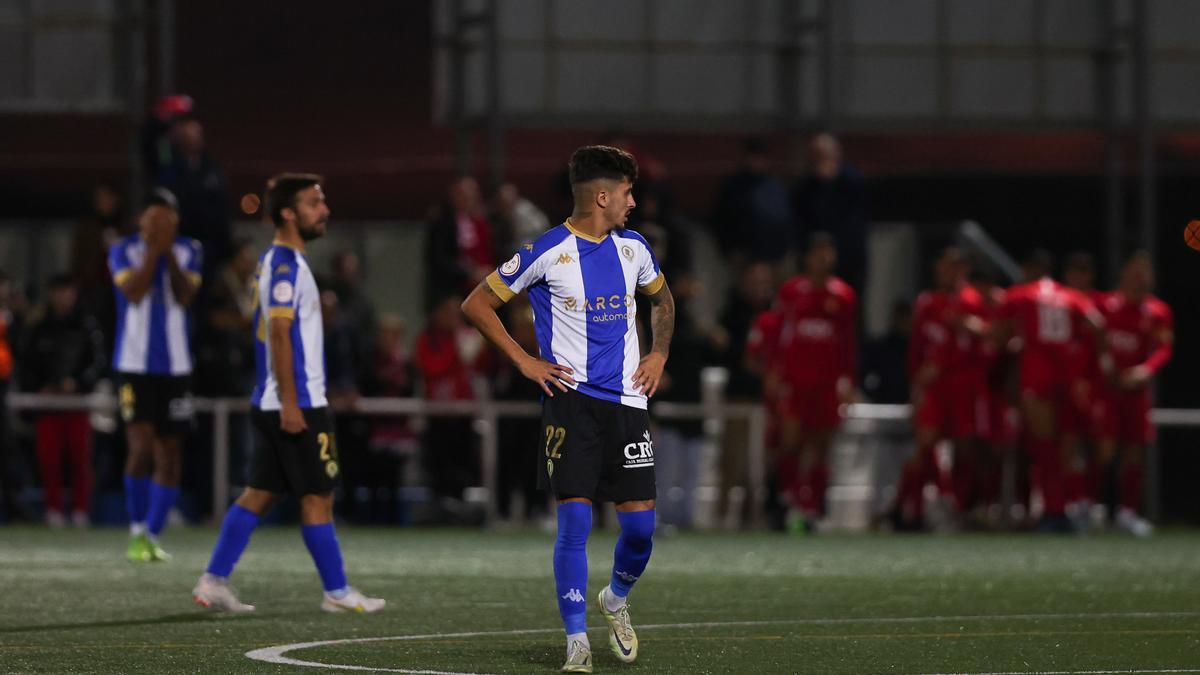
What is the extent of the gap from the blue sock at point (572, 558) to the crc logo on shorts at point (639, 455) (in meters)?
0.21

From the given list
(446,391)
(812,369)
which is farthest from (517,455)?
(812,369)

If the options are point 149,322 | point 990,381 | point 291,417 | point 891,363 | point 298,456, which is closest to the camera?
point 291,417

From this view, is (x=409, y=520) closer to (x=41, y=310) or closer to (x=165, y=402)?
(x=41, y=310)

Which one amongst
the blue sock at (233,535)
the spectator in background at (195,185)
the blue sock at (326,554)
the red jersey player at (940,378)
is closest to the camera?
the blue sock at (326,554)

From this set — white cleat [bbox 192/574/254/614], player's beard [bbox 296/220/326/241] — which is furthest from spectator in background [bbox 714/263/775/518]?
white cleat [bbox 192/574/254/614]

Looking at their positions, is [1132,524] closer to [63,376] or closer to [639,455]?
[63,376]

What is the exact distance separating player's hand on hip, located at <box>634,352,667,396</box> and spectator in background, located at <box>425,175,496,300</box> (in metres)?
8.87

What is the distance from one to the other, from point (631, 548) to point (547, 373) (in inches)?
28.4

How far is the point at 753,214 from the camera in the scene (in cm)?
1764

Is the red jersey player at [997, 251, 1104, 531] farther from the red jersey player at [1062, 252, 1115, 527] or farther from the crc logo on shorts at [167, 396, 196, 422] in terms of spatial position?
the crc logo on shorts at [167, 396, 196, 422]

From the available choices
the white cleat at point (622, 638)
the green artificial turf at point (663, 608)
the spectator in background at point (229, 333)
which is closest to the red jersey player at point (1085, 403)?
the green artificial turf at point (663, 608)

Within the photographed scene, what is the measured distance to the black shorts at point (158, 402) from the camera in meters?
12.7

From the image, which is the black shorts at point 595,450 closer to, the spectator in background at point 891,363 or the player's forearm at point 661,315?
the player's forearm at point 661,315

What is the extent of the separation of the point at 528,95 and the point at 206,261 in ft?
11.1
